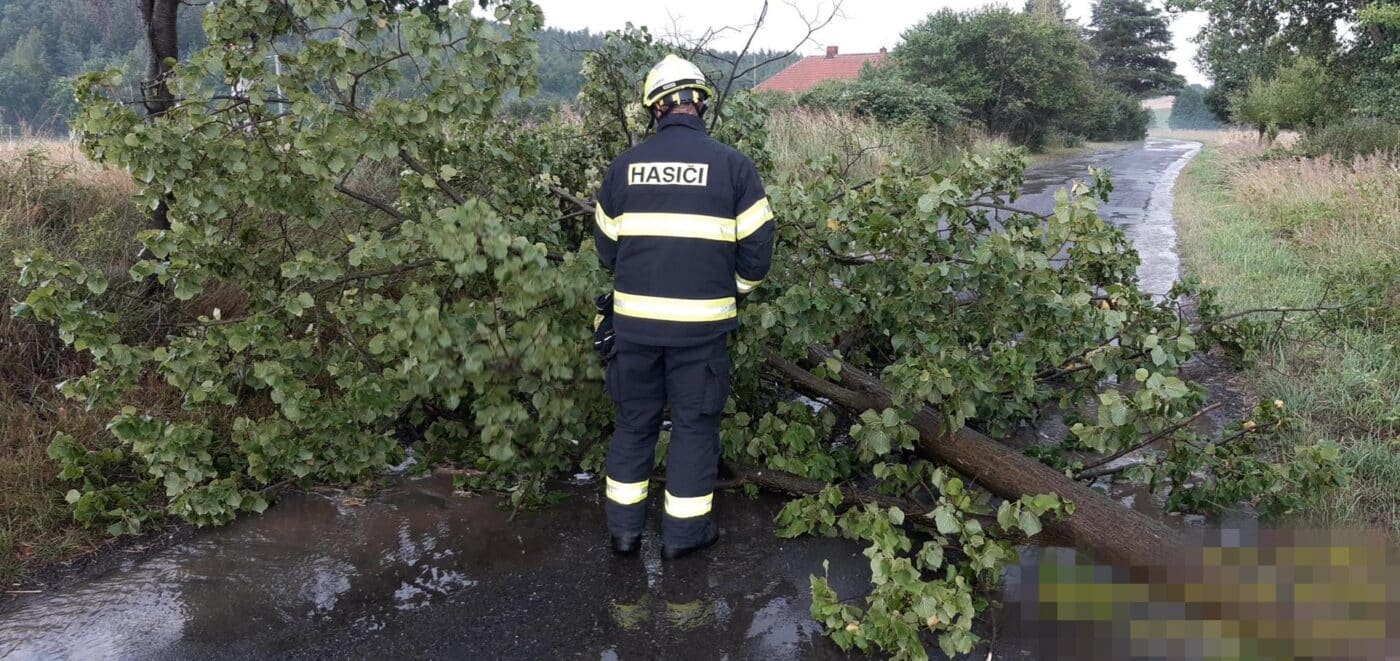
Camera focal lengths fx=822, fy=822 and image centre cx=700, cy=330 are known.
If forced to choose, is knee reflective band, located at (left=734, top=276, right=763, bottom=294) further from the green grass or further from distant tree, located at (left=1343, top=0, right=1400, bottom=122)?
distant tree, located at (left=1343, top=0, right=1400, bottom=122)

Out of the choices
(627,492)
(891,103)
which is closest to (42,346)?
(627,492)

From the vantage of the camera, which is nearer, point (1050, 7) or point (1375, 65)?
point (1375, 65)

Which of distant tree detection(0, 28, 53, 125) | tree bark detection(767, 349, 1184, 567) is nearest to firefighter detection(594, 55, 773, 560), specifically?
tree bark detection(767, 349, 1184, 567)

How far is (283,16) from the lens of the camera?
3350 mm

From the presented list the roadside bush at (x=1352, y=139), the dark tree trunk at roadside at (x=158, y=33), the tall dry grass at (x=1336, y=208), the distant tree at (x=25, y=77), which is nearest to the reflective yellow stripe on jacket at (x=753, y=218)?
the dark tree trunk at roadside at (x=158, y=33)

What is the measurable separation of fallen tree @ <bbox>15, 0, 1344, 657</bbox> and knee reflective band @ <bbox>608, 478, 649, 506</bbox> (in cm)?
33

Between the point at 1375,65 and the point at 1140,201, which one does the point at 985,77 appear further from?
the point at 1140,201

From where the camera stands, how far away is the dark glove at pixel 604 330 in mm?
3211

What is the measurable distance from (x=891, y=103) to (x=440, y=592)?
16.1 m

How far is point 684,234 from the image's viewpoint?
296 cm

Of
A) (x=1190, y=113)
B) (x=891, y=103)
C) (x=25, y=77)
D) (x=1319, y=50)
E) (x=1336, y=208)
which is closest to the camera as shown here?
(x=1336, y=208)

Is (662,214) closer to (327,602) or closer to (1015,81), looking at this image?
(327,602)

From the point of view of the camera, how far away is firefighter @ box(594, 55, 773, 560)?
117 inches

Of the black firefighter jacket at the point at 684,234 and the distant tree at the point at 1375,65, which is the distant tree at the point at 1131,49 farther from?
the black firefighter jacket at the point at 684,234
